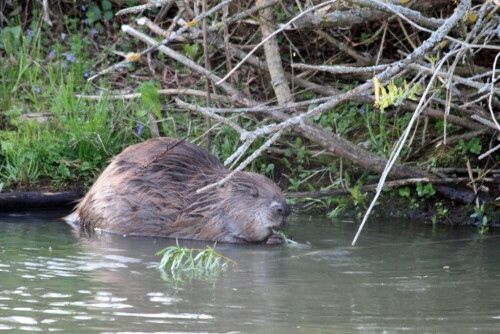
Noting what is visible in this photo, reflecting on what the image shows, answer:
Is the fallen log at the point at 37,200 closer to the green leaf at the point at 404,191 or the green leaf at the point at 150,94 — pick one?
the green leaf at the point at 150,94

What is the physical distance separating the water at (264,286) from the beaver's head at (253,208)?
15 cm

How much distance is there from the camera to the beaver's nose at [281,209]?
364 centimetres

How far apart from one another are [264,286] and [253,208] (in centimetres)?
124

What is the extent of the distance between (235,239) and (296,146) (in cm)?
117

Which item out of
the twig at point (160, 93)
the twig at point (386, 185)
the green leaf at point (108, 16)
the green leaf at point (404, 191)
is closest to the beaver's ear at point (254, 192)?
the twig at point (386, 185)

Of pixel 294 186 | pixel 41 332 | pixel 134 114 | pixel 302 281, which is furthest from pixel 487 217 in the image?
pixel 41 332

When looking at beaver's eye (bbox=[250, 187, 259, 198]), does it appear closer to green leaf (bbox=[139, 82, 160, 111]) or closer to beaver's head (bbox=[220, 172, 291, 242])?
beaver's head (bbox=[220, 172, 291, 242])

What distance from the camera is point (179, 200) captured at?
387 cm

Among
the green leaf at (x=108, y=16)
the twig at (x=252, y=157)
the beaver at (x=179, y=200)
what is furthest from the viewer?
the green leaf at (x=108, y=16)

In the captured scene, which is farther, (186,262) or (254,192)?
(254,192)

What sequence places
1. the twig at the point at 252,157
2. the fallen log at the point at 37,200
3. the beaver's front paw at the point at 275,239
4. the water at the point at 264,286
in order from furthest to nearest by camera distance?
the fallen log at the point at 37,200 → the beaver's front paw at the point at 275,239 → the twig at the point at 252,157 → the water at the point at 264,286

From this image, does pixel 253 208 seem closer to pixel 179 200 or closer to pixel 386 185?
pixel 179 200

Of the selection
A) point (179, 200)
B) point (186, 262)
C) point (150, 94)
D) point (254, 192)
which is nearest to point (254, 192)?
point (254, 192)

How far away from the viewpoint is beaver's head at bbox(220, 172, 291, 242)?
3648 millimetres
